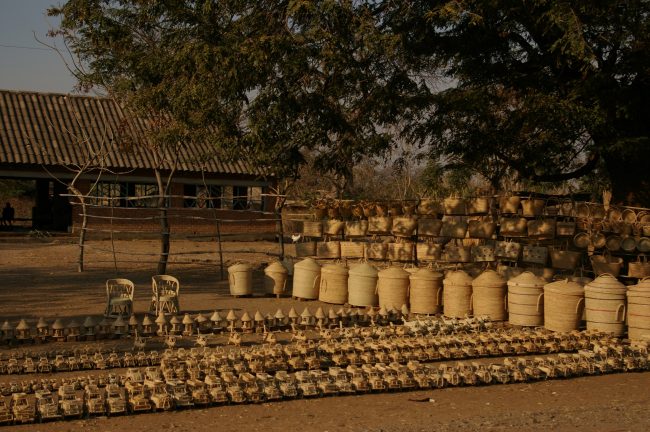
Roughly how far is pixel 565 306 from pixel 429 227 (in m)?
4.33

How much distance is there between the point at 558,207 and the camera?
13.8 metres

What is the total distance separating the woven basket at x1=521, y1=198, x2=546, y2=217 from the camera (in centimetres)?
1332

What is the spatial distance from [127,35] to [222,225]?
12.2 meters

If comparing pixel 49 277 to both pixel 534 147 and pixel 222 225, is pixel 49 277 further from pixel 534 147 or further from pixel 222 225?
pixel 222 225

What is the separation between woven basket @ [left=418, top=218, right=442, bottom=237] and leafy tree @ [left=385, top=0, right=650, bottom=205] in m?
1.93

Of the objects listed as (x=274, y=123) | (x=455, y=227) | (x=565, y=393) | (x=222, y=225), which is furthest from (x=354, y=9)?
(x=222, y=225)

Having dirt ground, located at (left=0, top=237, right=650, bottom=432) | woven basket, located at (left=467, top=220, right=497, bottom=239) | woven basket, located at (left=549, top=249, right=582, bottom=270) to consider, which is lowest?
dirt ground, located at (left=0, top=237, right=650, bottom=432)

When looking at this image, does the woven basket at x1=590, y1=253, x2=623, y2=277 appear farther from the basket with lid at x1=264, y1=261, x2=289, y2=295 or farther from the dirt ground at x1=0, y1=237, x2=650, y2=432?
the basket with lid at x1=264, y1=261, x2=289, y2=295

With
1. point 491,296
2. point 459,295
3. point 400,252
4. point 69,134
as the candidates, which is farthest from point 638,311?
point 69,134

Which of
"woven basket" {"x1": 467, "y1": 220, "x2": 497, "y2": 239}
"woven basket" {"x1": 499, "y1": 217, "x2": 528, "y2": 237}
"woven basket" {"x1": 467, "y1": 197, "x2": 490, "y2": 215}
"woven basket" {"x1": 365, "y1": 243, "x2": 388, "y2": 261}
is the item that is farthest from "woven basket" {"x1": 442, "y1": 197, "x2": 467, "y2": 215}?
"woven basket" {"x1": 365, "y1": 243, "x2": 388, "y2": 261}

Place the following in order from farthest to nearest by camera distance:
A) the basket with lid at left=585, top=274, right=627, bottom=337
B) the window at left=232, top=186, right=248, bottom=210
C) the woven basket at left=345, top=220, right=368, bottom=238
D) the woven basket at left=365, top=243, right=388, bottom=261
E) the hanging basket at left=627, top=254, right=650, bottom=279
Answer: the window at left=232, top=186, right=248, bottom=210 → the woven basket at left=345, top=220, right=368, bottom=238 → the woven basket at left=365, top=243, right=388, bottom=261 → the hanging basket at left=627, top=254, right=650, bottom=279 → the basket with lid at left=585, top=274, right=627, bottom=337

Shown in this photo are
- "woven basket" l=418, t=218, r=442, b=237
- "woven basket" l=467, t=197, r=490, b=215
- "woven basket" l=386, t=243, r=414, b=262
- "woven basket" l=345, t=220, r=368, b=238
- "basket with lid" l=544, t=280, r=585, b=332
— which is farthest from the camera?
"woven basket" l=345, t=220, r=368, b=238

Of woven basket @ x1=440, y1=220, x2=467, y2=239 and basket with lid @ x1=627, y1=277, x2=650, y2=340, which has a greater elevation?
woven basket @ x1=440, y1=220, x2=467, y2=239

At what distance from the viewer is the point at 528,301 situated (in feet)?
35.1
